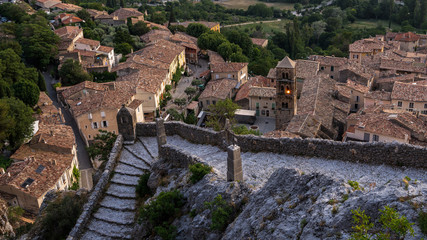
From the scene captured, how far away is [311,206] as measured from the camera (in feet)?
34.1

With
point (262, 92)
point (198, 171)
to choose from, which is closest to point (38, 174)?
point (198, 171)

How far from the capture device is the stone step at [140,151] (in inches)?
826

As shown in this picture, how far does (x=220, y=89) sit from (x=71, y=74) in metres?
20.7

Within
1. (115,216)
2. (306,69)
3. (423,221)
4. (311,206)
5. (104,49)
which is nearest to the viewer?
(423,221)

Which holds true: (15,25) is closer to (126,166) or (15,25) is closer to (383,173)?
(126,166)

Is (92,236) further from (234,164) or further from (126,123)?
(126,123)

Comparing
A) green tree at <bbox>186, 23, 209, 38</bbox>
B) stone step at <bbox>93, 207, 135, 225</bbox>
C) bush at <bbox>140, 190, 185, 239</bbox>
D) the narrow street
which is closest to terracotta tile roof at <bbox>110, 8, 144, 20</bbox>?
green tree at <bbox>186, 23, 209, 38</bbox>

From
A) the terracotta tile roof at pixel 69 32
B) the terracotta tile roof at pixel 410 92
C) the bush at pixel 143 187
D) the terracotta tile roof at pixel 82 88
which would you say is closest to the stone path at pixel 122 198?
the bush at pixel 143 187

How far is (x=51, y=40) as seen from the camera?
6397cm

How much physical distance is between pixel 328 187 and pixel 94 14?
85.9 metres

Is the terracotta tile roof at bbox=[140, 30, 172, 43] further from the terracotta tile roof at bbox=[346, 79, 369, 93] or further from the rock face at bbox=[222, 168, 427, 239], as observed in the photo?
the rock face at bbox=[222, 168, 427, 239]

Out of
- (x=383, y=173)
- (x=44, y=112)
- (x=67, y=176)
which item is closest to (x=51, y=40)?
(x=44, y=112)

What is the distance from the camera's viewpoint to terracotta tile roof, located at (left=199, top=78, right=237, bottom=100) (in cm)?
5130

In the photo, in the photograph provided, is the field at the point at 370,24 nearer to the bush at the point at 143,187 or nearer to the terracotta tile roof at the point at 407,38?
the terracotta tile roof at the point at 407,38
